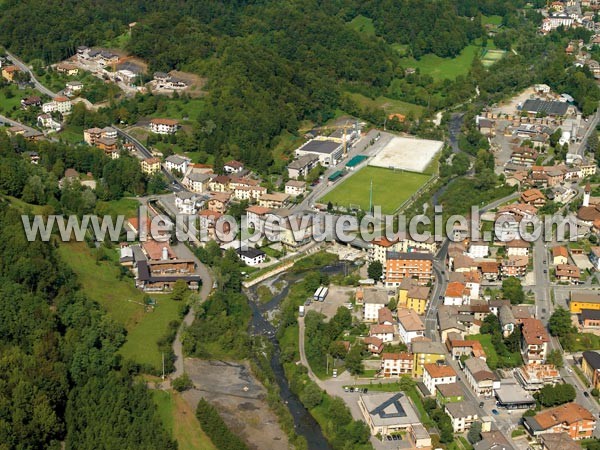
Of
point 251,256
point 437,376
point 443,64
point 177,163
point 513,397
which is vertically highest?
point 443,64

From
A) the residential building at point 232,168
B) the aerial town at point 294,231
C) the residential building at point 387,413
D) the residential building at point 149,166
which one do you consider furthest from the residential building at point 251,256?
the residential building at point 387,413

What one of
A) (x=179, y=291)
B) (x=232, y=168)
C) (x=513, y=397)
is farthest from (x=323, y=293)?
(x=232, y=168)

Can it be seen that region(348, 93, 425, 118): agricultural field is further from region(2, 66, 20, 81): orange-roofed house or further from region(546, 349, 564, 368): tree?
region(546, 349, 564, 368): tree

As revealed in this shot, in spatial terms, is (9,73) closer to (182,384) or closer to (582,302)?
(182,384)

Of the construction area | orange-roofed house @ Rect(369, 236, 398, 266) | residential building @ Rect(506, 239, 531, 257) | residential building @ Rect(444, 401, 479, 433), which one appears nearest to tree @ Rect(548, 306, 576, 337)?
residential building @ Rect(506, 239, 531, 257)

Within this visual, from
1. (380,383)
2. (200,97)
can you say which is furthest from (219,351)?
(200,97)

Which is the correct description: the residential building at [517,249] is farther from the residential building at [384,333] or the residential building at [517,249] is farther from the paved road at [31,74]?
the paved road at [31,74]
